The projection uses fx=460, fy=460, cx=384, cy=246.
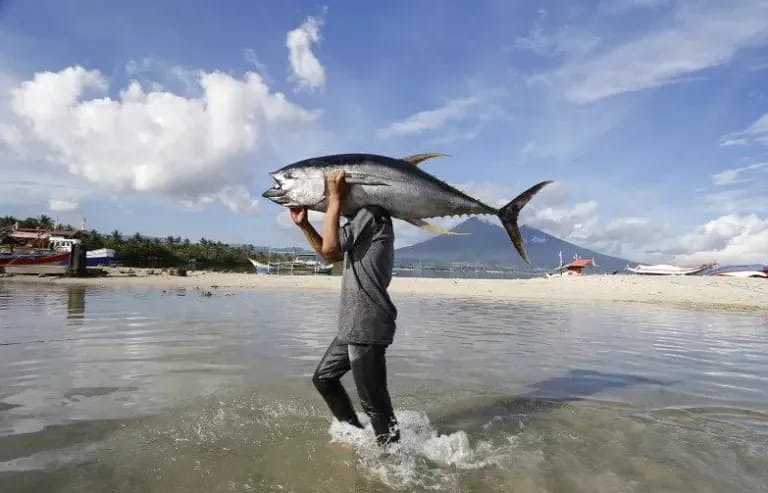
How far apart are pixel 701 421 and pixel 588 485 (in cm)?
251

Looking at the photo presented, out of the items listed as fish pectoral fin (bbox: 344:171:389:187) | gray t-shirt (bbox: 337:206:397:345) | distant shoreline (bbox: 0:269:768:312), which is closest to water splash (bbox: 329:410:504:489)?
gray t-shirt (bbox: 337:206:397:345)

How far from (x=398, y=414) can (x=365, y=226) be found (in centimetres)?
236

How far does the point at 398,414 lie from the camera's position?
4922 mm

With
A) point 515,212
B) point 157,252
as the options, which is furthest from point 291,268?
point 515,212

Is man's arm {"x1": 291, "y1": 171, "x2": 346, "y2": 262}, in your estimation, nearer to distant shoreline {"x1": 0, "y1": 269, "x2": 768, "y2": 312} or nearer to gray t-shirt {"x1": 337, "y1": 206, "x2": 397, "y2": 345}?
gray t-shirt {"x1": 337, "y1": 206, "x2": 397, "y2": 345}

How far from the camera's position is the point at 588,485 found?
133 inches

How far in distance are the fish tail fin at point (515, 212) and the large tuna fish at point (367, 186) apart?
808 millimetres

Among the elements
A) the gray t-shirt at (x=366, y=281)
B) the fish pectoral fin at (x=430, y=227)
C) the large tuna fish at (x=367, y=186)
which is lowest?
the gray t-shirt at (x=366, y=281)

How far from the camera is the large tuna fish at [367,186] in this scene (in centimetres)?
370

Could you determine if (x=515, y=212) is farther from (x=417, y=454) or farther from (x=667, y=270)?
(x=667, y=270)

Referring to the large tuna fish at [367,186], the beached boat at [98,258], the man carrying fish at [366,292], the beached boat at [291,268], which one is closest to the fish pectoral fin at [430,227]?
the large tuna fish at [367,186]

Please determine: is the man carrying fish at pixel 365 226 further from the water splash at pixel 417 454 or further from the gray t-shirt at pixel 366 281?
the water splash at pixel 417 454

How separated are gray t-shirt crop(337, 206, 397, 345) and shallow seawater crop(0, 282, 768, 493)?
1054mm

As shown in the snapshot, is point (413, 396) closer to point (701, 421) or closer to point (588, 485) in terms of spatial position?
point (588, 485)
